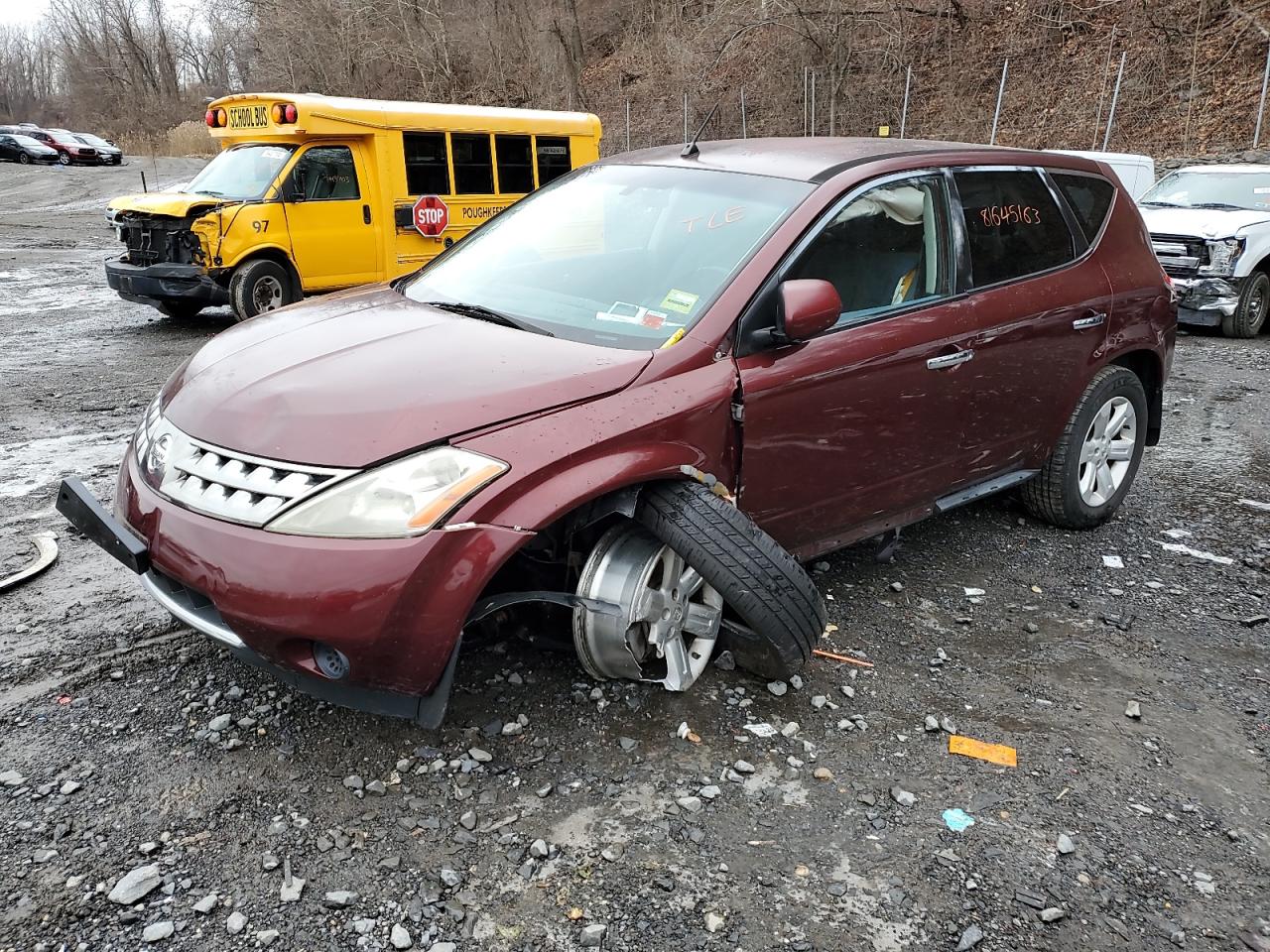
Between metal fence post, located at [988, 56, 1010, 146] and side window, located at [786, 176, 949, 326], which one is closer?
side window, located at [786, 176, 949, 326]

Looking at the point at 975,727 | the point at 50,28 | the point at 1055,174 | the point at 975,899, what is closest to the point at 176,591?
the point at 975,899

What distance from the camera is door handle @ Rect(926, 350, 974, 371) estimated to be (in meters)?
3.79

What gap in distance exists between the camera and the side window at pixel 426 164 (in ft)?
35.7

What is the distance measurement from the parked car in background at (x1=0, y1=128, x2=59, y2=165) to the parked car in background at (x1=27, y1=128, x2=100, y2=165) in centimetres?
47

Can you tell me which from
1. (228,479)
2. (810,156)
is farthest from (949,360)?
(228,479)

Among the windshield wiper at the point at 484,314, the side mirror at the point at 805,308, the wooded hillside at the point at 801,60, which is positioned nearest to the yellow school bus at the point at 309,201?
the windshield wiper at the point at 484,314

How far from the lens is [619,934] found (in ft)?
7.68

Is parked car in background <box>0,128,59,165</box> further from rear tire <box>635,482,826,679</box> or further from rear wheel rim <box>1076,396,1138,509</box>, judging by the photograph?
rear tire <box>635,482,826,679</box>

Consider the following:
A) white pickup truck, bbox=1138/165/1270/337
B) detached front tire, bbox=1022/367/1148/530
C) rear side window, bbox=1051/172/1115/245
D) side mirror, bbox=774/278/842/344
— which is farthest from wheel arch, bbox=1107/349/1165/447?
white pickup truck, bbox=1138/165/1270/337

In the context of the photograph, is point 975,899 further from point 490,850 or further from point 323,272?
point 323,272

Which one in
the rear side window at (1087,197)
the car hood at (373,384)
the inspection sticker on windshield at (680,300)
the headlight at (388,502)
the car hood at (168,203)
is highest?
the rear side window at (1087,197)

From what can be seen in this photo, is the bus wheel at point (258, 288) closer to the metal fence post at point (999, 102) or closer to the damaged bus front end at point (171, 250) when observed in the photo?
the damaged bus front end at point (171, 250)

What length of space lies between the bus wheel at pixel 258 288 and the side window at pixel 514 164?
2.98 m

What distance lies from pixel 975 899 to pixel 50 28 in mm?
95153
